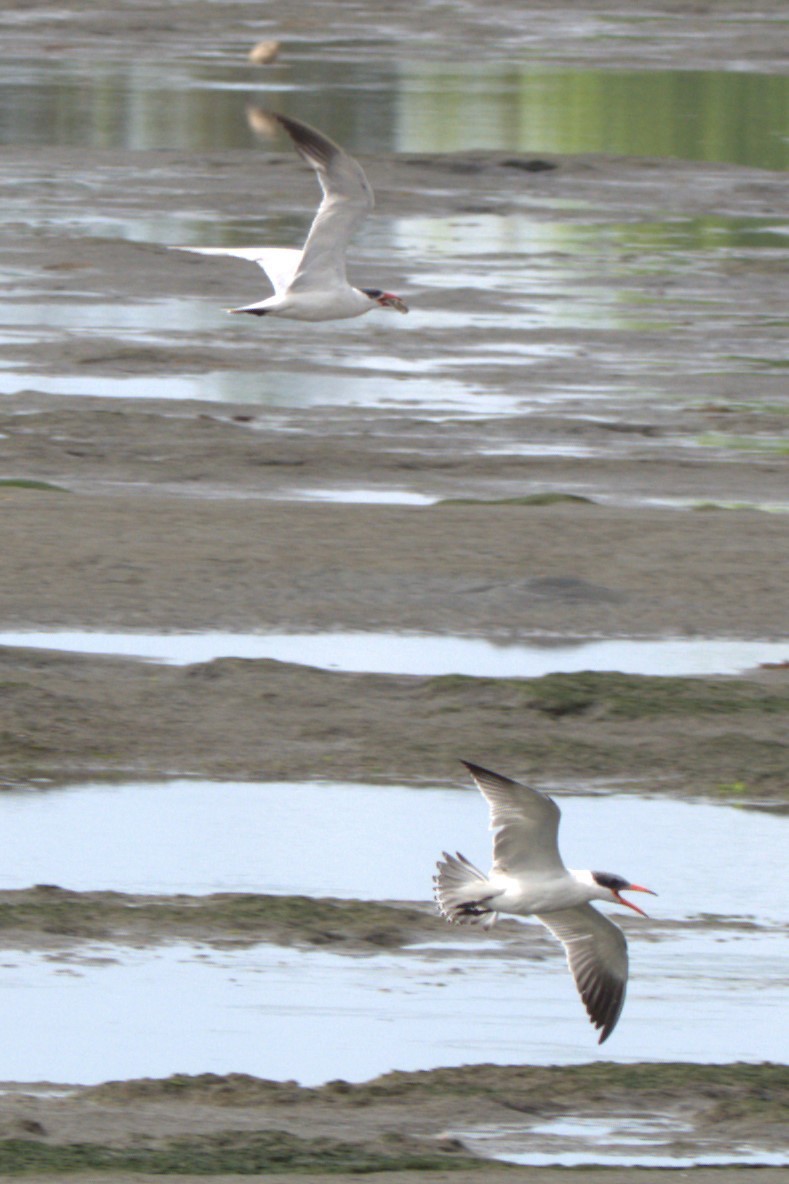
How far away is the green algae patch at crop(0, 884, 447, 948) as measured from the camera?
8359 millimetres

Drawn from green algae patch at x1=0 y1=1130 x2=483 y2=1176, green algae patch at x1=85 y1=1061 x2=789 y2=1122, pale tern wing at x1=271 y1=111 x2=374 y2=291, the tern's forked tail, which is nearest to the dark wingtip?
pale tern wing at x1=271 y1=111 x2=374 y2=291

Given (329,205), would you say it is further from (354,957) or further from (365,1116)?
(365,1116)

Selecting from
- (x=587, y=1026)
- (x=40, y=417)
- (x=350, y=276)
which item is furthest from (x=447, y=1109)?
(x=350, y=276)

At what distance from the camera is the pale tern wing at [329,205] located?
11.9 m

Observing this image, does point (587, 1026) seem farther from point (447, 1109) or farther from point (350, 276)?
point (350, 276)

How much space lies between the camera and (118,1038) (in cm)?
764

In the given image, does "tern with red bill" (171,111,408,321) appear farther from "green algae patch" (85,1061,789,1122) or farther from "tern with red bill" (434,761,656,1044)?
"green algae patch" (85,1061,789,1122)

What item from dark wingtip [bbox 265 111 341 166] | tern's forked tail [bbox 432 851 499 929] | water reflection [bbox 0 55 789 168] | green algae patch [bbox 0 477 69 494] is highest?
water reflection [bbox 0 55 789 168]

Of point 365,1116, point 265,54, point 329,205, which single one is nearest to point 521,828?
point 365,1116

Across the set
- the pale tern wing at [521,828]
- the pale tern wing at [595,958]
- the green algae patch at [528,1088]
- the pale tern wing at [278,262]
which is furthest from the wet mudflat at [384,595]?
the pale tern wing at [278,262]

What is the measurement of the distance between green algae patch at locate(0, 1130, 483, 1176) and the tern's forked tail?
1011mm

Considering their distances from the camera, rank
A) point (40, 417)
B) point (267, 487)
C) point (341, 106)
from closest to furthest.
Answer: point (267, 487)
point (40, 417)
point (341, 106)

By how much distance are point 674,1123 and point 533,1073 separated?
47 centimetres

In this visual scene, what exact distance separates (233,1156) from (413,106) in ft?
98.6
